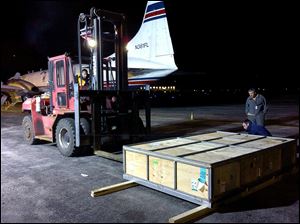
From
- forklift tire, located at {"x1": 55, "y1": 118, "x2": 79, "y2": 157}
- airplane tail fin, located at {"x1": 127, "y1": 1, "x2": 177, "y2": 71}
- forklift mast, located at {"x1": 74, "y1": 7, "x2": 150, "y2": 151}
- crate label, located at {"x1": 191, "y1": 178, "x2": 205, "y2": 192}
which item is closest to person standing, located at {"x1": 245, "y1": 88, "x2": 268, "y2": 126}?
forklift mast, located at {"x1": 74, "y1": 7, "x2": 150, "y2": 151}

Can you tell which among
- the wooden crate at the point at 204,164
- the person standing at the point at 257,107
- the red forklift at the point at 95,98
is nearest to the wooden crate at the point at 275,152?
the wooden crate at the point at 204,164

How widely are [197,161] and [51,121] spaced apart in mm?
5780

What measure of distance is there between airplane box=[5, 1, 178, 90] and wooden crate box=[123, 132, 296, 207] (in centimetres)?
1508

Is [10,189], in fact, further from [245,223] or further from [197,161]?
[245,223]

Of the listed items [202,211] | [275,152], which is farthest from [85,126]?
[275,152]

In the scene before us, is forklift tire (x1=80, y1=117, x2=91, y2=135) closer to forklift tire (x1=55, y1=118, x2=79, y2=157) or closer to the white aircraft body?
forklift tire (x1=55, y1=118, x2=79, y2=157)

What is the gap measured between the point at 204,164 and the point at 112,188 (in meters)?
1.85

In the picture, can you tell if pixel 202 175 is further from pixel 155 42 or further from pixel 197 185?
pixel 155 42

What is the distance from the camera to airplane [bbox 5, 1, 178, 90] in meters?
20.5

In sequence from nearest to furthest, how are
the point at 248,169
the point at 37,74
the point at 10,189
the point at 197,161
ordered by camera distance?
the point at 197,161 → the point at 248,169 → the point at 10,189 → the point at 37,74

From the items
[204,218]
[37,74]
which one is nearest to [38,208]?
[204,218]

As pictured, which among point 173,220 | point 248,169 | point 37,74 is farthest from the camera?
point 37,74

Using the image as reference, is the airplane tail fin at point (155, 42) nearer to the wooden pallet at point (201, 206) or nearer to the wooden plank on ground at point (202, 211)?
the wooden pallet at point (201, 206)

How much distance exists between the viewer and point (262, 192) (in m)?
5.02
